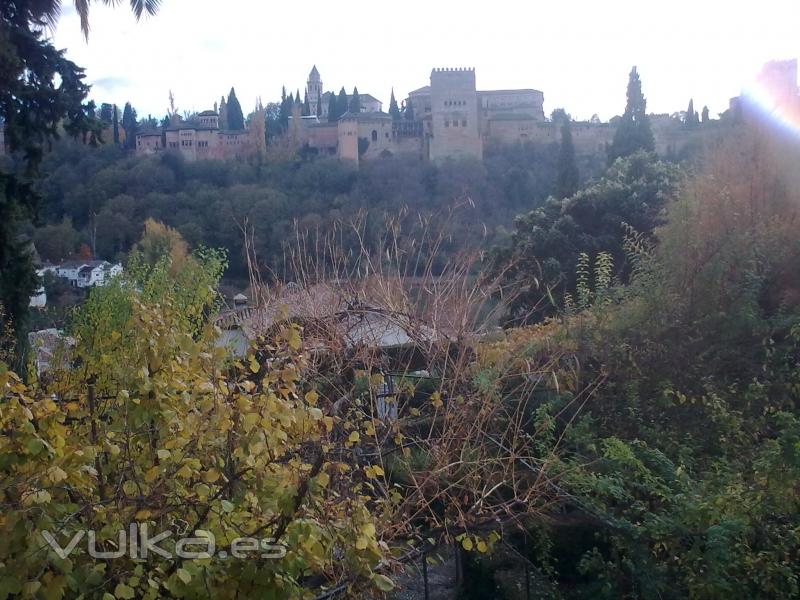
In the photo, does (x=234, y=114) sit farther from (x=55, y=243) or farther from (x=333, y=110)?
(x=55, y=243)

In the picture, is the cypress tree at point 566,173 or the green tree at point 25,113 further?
the cypress tree at point 566,173

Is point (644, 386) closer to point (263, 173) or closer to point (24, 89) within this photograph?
point (24, 89)

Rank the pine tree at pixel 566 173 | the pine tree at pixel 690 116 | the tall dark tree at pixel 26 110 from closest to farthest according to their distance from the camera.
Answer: the tall dark tree at pixel 26 110 → the pine tree at pixel 566 173 → the pine tree at pixel 690 116

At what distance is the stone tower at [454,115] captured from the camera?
4472cm

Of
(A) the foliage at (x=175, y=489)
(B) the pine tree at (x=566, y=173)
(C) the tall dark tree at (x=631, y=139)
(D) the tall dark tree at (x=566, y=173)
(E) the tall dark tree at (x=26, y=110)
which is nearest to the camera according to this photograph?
(A) the foliage at (x=175, y=489)

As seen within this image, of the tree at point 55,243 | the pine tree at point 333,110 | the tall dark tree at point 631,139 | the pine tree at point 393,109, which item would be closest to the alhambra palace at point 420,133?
the pine tree at point 333,110

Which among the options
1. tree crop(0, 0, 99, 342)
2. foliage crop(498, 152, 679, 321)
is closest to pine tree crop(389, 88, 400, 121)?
foliage crop(498, 152, 679, 321)

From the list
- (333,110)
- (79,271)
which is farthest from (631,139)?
(333,110)

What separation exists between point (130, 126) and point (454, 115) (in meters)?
19.2

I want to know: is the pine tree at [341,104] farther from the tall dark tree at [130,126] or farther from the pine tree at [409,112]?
the tall dark tree at [130,126]

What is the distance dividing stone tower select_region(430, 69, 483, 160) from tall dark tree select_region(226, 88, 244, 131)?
12.3 metres

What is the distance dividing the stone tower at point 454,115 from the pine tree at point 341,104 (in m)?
6.64

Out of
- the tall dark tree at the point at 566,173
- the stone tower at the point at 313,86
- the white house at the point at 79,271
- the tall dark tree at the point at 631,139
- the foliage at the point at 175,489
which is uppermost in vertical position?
the stone tower at the point at 313,86

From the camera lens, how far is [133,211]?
28.7 metres
